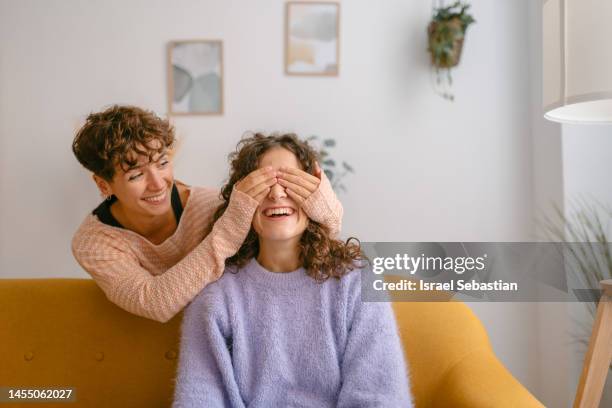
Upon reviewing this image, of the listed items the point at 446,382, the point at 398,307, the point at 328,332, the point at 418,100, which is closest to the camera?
the point at 328,332

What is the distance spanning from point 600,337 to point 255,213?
3.27ft

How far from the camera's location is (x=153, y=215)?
1.66 m

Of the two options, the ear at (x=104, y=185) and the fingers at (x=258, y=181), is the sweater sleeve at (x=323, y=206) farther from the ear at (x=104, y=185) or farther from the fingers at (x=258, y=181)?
the ear at (x=104, y=185)

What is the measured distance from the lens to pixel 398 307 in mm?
1730

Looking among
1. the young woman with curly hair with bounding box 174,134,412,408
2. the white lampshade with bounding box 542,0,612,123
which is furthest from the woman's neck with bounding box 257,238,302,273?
the white lampshade with bounding box 542,0,612,123

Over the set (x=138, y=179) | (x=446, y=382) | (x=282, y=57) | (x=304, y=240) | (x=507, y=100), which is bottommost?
(x=446, y=382)

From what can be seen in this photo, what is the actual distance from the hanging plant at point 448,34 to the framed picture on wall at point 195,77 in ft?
3.07

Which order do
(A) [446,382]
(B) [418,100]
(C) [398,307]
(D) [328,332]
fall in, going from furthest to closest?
(B) [418,100], (C) [398,307], (A) [446,382], (D) [328,332]

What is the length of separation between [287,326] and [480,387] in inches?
19.0

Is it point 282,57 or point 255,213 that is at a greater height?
point 282,57

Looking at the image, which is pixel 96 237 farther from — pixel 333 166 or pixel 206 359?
pixel 333 166

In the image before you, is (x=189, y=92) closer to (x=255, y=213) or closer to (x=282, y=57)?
(x=282, y=57)

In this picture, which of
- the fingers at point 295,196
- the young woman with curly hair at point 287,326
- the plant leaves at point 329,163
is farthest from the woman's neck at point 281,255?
the plant leaves at point 329,163

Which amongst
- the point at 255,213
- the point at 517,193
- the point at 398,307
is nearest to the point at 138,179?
the point at 255,213
